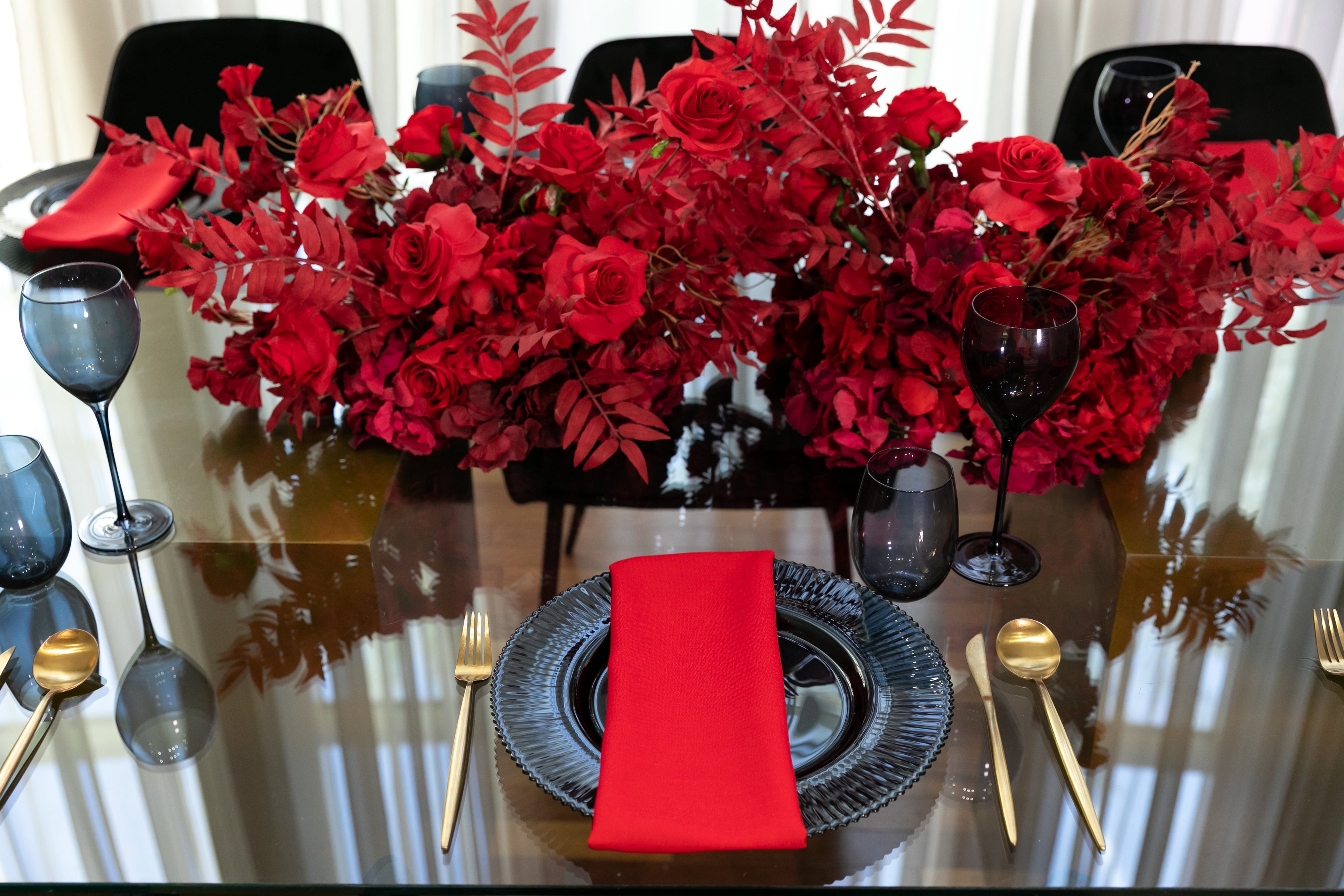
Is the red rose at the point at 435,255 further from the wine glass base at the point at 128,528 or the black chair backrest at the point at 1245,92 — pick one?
the black chair backrest at the point at 1245,92

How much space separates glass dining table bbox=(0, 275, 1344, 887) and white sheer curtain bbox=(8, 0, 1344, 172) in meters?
2.05

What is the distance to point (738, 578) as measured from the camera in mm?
848

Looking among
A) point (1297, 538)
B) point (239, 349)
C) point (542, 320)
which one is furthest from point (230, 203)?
point (1297, 538)

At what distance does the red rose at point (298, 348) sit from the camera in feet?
3.04

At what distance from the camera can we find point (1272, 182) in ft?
3.16

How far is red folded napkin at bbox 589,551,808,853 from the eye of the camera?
0.65m

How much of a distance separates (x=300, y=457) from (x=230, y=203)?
24 cm

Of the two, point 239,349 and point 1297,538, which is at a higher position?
point 239,349

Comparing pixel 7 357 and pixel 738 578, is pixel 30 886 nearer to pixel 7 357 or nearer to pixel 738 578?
pixel 738 578

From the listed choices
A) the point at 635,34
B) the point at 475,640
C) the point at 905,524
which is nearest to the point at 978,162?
the point at 905,524

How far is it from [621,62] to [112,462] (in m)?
1.23

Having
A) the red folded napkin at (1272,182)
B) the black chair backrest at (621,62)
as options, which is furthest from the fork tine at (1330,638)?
the black chair backrest at (621,62)

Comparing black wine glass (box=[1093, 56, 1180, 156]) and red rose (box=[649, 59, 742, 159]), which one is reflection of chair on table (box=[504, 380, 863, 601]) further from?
black wine glass (box=[1093, 56, 1180, 156])

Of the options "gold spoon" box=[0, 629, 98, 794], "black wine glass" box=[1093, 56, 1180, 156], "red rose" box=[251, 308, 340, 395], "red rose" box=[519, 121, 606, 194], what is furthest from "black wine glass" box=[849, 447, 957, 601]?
"black wine glass" box=[1093, 56, 1180, 156]
